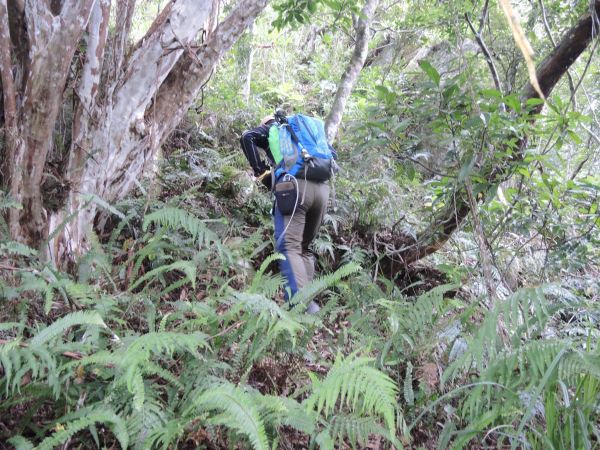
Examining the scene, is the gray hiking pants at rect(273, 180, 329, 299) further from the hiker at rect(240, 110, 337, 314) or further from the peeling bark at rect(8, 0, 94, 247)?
the peeling bark at rect(8, 0, 94, 247)

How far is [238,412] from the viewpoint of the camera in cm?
187

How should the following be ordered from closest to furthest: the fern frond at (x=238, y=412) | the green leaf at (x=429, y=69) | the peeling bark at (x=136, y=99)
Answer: the fern frond at (x=238, y=412)
the green leaf at (x=429, y=69)
the peeling bark at (x=136, y=99)

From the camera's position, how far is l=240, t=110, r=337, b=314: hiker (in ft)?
14.0

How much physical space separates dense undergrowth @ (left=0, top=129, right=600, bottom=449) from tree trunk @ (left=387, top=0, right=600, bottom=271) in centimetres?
133

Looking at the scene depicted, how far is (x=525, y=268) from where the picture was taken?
569 cm

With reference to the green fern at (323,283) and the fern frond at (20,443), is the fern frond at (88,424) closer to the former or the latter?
the fern frond at (20,443)

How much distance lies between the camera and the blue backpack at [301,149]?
4285 mm

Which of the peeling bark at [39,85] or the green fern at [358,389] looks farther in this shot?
the peeling bark at [39,85]

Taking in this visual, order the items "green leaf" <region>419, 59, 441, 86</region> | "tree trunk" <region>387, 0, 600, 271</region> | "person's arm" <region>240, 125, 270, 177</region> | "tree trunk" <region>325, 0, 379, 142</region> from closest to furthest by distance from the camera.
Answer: "green leaf" <region>419, 59, 441, 86</region> < "tree trunk" <region>387, 0, 600, 271</region> < "person's arm" <region>240, 125, 270, 177</region> < "tree trunk" <region>325, 0, 379, 142</region>

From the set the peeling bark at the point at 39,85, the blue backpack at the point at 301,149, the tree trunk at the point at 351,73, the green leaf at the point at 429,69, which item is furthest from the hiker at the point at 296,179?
the peeling bark at the point at 39,85

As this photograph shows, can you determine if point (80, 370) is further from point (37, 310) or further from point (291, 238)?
point (291, 238)

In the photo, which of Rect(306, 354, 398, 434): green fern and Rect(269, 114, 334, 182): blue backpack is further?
Rect(269, 114, 334, 182): blue backpack

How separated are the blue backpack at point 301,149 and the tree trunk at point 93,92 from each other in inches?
37.3

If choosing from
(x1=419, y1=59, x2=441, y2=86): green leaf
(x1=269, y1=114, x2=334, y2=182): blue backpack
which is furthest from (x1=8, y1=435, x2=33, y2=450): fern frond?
(x1=419, y1=59, x2=441, y2=86): green leaf
